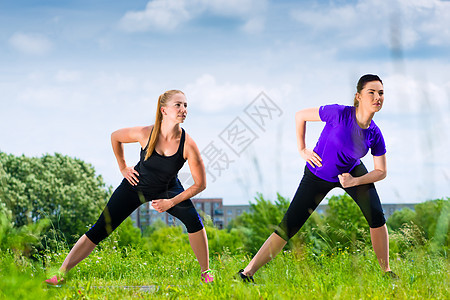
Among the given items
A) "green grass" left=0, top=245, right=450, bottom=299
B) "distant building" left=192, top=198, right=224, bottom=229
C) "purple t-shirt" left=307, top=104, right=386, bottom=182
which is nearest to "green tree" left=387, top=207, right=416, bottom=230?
"distant building" left=192, top=198, right=224, bottom=229

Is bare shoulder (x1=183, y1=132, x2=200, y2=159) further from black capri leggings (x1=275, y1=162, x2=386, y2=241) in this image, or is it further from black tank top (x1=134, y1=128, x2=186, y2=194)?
black capri leggings (x1=275, y1=162, x2=386, y2=241)

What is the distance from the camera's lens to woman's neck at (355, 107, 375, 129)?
4703mm

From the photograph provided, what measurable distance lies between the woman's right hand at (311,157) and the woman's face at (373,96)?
26.8 inches

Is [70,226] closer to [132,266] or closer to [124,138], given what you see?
[132,266]

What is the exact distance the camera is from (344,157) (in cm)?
473

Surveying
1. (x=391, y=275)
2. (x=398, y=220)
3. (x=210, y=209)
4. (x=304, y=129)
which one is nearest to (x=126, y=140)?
(x=304, y=129)

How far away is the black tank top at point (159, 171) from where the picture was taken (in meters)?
→ 4.83

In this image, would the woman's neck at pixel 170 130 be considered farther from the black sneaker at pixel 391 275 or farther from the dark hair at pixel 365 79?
the black sneaker at pixel 391 275

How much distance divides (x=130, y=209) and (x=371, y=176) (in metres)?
2.48

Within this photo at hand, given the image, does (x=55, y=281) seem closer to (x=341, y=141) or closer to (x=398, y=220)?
(x=341, y=141)

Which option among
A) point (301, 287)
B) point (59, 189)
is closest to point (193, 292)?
point (301, 287)

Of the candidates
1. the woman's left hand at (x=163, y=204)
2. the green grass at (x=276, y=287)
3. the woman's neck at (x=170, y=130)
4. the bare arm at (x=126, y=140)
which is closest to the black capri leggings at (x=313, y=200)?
the green grass at (x=276, y=287)

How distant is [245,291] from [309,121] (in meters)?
2.18

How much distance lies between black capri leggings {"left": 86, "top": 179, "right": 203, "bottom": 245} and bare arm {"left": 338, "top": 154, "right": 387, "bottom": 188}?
1527 millimetres
